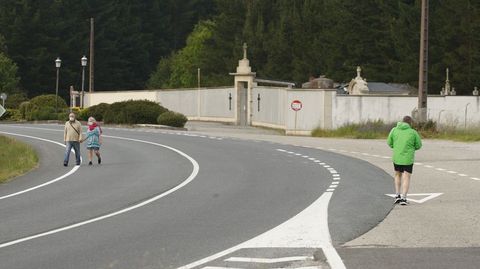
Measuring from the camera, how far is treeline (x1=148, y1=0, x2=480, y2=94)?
2581 inches

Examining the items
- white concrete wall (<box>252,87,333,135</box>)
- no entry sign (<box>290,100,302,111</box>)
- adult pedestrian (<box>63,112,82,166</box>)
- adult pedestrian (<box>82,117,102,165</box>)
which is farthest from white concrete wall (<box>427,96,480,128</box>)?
adult pedestrian (<box>63,112,82,166</box>)

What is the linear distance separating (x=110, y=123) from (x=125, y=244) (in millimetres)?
44437

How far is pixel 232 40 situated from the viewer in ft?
330

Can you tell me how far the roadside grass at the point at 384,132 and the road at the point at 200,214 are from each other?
36.0 feet

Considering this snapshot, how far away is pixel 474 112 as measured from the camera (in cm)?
3719

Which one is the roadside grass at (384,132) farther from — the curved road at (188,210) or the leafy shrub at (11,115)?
the leafy shrub at (11,115)

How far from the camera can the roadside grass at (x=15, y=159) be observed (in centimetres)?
2349

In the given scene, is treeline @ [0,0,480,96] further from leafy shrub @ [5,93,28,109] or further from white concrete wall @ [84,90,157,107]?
white concrete wall @ [84,90,157,107]

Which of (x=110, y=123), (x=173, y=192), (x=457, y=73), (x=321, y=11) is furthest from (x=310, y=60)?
(x=173, y=192)

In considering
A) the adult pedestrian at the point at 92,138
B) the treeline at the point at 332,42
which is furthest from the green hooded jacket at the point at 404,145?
the treeline at the point at 332,42

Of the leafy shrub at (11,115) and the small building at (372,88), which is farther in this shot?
the leafy shrub at (11,115)

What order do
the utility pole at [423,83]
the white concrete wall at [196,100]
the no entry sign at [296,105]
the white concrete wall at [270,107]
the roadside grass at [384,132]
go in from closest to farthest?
the roadside grass at [384,132]
the utility pole at [423,83]
the no entry sign at [296,105]
the white concrete wall at [270,107]
the white concrete wall at [196,100]

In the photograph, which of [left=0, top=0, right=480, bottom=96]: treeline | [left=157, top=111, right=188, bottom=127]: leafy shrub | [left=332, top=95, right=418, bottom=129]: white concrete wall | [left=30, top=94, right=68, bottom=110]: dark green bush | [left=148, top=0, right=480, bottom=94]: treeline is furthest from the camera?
[left=0, top=0, right=480, bottom=96]: treeline

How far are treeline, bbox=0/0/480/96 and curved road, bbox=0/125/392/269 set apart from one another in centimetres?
4275
